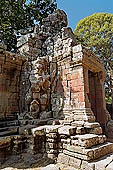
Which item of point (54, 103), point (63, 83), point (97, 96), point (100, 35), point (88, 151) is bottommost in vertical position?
point (88, 151)

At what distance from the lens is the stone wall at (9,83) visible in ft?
19.1

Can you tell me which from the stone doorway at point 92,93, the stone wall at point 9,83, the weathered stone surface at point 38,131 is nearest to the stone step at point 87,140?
the weathered stone surface at point 38,131

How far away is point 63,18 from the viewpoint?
901 cm

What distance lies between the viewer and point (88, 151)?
10.8ft

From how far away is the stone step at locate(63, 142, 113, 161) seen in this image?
10.9ft

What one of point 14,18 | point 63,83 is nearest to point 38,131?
point 63,83

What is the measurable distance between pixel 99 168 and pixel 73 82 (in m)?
3.17

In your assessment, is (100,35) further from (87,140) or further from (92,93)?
(87,140)

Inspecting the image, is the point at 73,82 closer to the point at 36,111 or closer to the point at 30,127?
the point at 36,111

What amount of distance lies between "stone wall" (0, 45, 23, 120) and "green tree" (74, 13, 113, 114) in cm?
1033

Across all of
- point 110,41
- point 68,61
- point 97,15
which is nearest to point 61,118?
point 68,61

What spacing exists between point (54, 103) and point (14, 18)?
9.72 metres

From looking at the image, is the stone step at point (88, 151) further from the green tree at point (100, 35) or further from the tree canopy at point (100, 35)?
the tree canopy at point (100, 35)

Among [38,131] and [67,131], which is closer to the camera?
[67,131]
